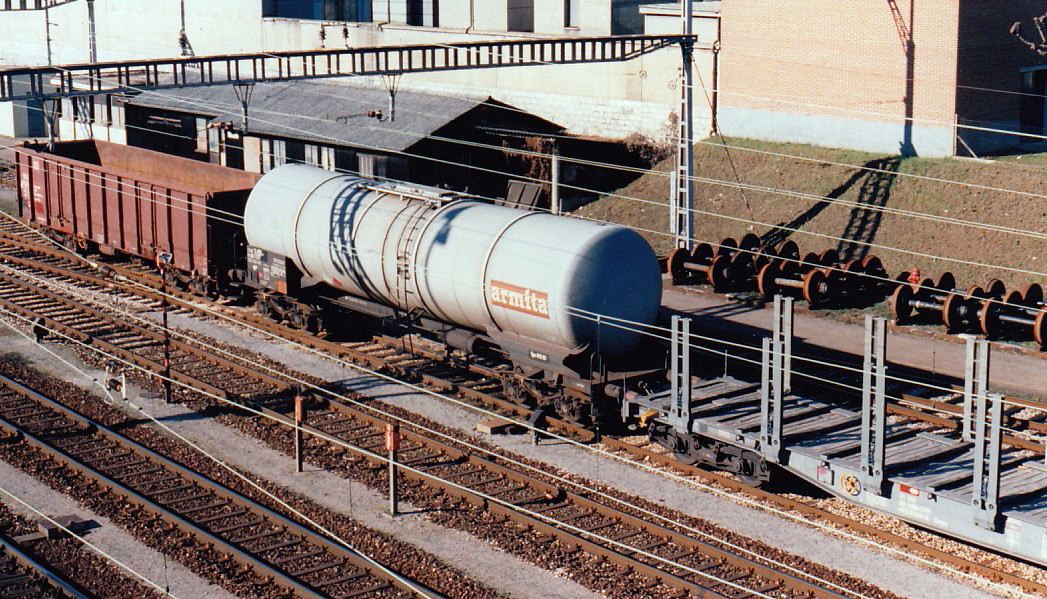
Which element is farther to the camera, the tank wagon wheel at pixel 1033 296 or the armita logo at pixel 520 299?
the tank wagon wheel at pixel 1033 296

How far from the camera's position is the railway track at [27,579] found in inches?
676

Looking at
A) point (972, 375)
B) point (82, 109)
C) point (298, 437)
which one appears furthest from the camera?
point (82, 109)

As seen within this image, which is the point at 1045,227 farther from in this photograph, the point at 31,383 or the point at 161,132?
the point at 161,132

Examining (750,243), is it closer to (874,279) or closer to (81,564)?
(874,279)

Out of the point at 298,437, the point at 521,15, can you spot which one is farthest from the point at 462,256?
the point at 521,15

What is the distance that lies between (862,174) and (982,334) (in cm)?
1208

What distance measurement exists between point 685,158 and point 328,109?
21.2 meters

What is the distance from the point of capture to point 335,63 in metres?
60.2

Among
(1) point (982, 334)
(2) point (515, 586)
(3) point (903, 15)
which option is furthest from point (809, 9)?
(2) point (515, 586)

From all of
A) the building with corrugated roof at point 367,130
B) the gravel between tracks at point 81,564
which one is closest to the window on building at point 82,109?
the building with corrugated roof at point 367,130

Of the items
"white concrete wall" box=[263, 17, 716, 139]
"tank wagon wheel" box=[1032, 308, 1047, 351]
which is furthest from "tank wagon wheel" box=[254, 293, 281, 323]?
"white concrete wall" box=[263, 17, 716, 139]

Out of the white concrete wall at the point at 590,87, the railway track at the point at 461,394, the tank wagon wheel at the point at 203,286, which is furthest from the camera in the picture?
the white concrete wall at the point at 590,87

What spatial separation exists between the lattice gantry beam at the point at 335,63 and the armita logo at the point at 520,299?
10.7 m

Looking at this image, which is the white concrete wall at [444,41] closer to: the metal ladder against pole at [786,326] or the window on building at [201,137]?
the window on building at [201,137]
